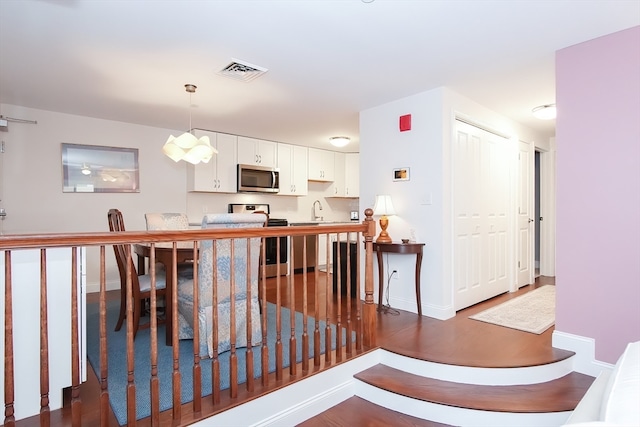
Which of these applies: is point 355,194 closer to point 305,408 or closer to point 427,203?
point 427,203

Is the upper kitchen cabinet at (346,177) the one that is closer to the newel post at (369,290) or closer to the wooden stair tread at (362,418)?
the newel post at (369,290)

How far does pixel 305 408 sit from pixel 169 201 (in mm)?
3696

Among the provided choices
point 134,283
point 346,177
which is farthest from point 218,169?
point 346,177

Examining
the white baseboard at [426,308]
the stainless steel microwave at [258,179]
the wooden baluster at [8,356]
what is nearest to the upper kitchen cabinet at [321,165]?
the stainless steel microwave at [258,179]

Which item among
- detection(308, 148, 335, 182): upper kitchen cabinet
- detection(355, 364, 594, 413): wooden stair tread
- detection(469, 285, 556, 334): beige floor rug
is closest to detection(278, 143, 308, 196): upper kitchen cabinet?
detection(308, 148, 335, 182): upper kitchen cabinet

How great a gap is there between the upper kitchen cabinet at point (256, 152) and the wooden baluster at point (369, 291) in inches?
123

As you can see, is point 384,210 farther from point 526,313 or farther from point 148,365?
point 148,365

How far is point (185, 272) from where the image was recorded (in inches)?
120

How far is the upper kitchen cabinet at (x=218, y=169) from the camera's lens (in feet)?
15.4

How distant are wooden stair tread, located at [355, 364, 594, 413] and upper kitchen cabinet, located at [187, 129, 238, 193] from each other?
341 cm

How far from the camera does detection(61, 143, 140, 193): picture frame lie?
4.05 metres

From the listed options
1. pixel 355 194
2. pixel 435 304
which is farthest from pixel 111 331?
pixel 355 194

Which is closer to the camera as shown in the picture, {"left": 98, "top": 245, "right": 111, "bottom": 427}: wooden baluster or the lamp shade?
{"left": 98, "top": 245, "right": 111, "bottom": 427}: wooden baluster

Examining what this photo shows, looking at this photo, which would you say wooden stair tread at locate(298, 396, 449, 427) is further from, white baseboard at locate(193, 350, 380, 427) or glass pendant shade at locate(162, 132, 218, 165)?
glass pendant shade at locate(162, 132, 218, 165)
